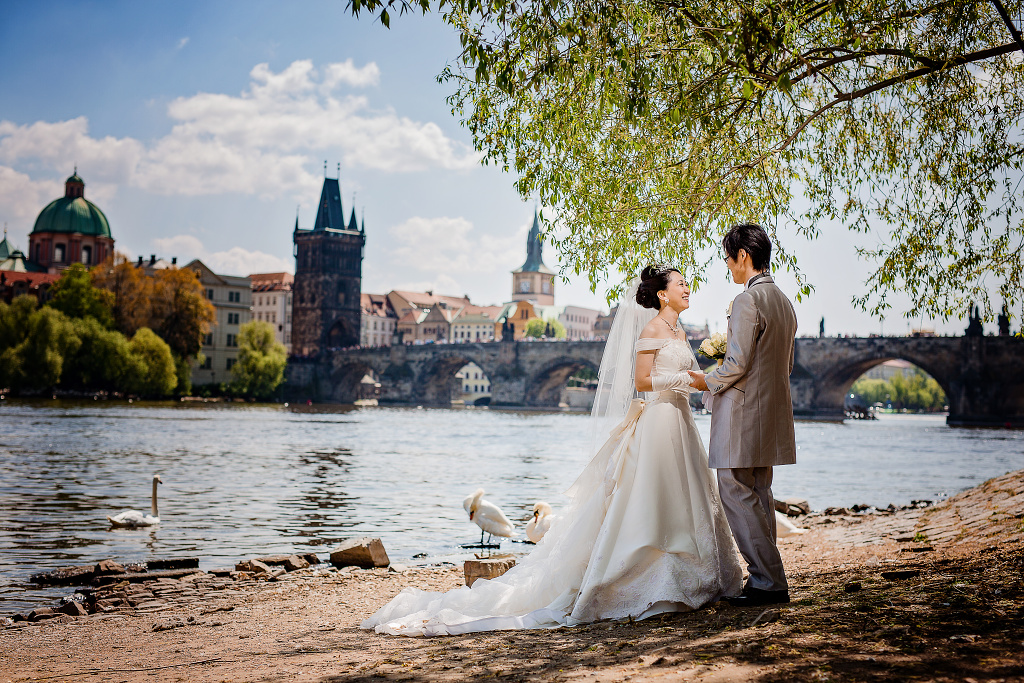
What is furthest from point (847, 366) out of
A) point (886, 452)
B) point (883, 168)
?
point (883, 168)

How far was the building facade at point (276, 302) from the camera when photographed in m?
116

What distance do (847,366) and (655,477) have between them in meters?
62.9

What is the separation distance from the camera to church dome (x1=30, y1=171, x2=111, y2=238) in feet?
306

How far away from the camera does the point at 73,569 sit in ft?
28.7

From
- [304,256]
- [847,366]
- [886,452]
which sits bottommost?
[886,452]

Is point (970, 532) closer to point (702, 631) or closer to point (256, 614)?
point (702, 631)

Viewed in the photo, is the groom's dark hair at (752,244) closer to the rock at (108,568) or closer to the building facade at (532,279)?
the rock at (108,568)

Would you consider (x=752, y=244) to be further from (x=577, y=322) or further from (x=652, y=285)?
(x=577, y=322)

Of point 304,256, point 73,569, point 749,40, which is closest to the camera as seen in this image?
point 749,40

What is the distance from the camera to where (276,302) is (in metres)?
116

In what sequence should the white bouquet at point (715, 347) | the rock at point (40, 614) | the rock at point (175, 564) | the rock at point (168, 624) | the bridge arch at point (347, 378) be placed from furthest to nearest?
the bridge arch at point (347, 378), the rock at point (175, 564), the rock at point (40, 614), the rock at point (168, 624), the white bouquet at point (715, 347)

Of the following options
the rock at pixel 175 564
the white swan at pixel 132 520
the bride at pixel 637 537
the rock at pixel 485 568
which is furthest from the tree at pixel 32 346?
the bride at pixel 637 537

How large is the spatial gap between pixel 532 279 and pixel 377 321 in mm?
35021

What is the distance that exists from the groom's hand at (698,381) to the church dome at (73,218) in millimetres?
101105
